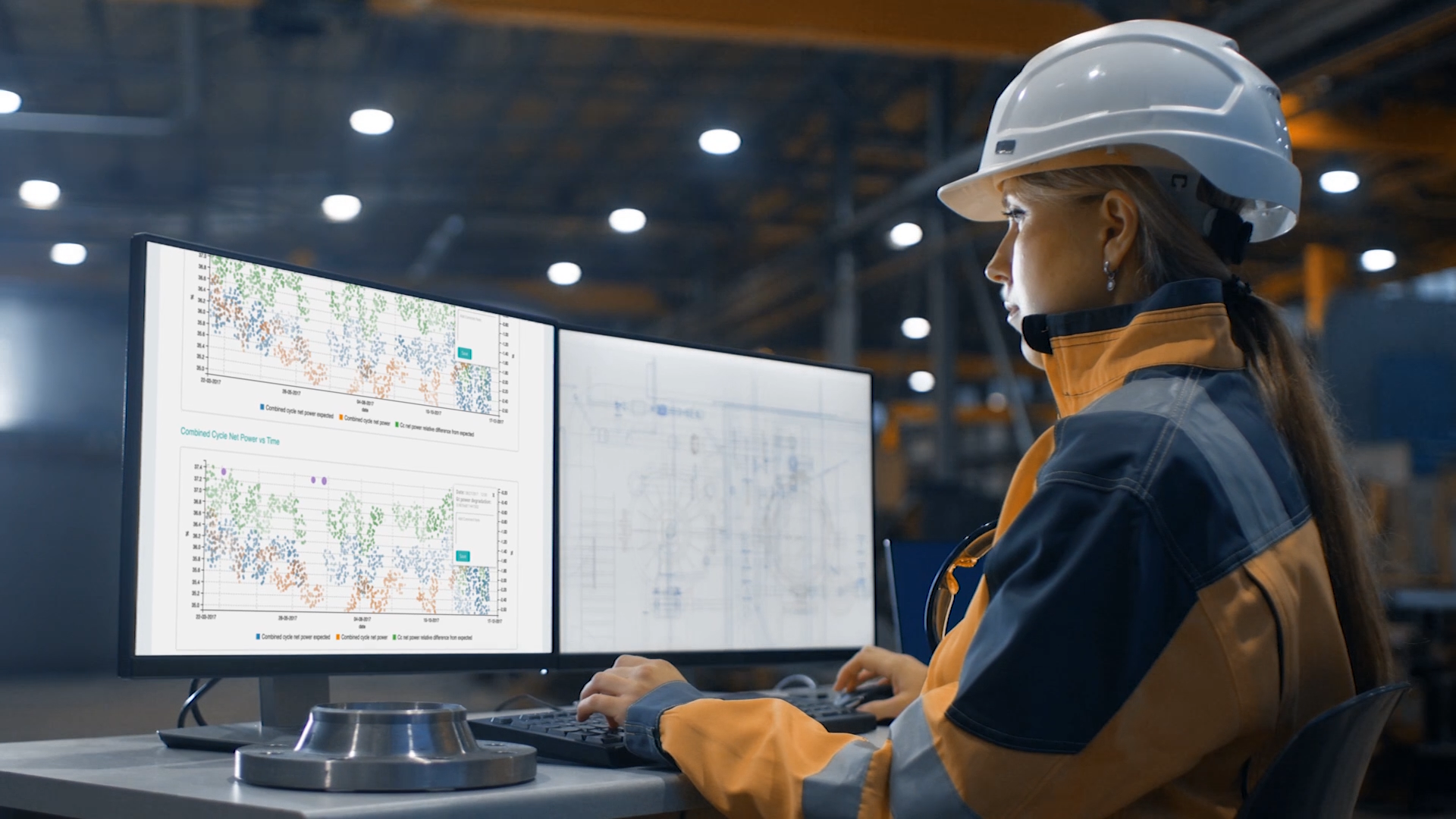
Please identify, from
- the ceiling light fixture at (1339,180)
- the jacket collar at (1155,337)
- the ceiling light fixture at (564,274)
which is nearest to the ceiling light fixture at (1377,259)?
the ceiling light fixture at (1339,180)

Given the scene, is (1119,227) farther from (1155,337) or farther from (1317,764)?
(1317,764)

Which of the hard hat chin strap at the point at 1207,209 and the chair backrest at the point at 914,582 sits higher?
the hard hat chin strap at the point at 1207,209

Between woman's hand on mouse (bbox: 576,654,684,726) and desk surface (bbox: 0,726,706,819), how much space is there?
0.16 feet

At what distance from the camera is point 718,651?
1.55 meters

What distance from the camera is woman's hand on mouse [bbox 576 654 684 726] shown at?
3.55ft

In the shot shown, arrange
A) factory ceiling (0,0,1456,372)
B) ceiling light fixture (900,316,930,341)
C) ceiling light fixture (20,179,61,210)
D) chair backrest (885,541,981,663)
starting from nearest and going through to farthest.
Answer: chair backrest (885,541,981,663)
factory ceiling (0,0,1456,372)
ceiling light fixture (20,179,61,210)
ceiling light fixture (900,316,930,341)

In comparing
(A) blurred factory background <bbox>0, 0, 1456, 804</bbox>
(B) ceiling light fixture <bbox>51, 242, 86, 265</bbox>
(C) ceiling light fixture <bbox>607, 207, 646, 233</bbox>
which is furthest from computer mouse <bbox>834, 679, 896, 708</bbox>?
(B) ceiling light fixture <bbox>51, 242, 86, 265</bbox>

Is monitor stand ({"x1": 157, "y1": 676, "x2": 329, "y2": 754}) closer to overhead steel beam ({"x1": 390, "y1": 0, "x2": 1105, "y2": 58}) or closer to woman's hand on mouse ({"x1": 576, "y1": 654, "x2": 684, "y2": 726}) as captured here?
woman's hand on mouse ({"x1": 576, "y1": 654, "x2": 684, "y2": 726})

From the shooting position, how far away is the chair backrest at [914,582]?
1.73 meters

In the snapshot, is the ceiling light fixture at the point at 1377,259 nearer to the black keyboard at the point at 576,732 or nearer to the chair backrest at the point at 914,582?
the chair backrest at the point at 914,582

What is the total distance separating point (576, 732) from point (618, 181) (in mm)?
8662

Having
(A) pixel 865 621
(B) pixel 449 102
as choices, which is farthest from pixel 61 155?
(A) pixel 865 621

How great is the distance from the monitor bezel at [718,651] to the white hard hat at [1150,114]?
0.46 metres

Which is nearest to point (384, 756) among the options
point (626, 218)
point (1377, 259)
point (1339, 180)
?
point (1339, 180)
